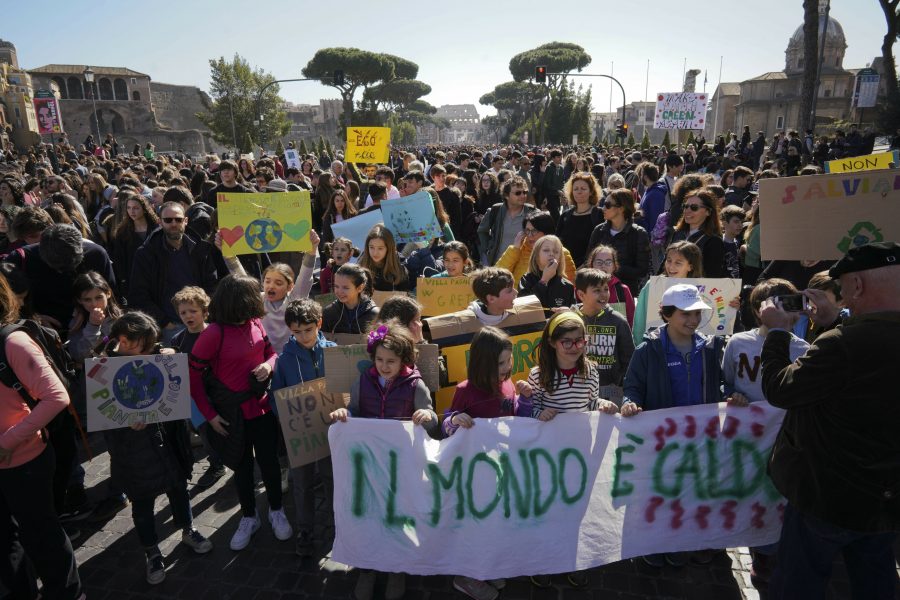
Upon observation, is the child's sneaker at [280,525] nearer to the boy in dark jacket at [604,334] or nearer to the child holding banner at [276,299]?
the child holding banner at [276,299]

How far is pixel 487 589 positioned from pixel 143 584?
6.65 feet

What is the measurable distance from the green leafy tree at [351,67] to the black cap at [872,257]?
59.6m

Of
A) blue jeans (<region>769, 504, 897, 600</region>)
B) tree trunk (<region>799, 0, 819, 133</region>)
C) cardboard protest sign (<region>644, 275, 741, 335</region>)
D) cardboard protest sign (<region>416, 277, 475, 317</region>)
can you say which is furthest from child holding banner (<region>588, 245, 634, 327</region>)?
tree trunk (<region>799, 0, 819, 133</region>)

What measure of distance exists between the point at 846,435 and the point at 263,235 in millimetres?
Result: 4510

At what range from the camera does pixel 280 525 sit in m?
3.65

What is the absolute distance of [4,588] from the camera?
127 inches

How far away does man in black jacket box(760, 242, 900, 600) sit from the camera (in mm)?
2094

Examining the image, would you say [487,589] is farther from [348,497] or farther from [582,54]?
[582,54]

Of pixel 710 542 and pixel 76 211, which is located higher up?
pixel 76 211

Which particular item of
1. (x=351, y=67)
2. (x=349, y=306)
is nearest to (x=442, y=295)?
(x=349, y=306)

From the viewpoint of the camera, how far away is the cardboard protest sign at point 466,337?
3811mm

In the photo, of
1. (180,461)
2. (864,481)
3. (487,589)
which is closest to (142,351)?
(180,461)

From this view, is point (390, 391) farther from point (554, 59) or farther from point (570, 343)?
point (554, 59)

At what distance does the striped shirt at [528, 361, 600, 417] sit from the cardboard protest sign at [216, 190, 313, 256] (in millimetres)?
2794
